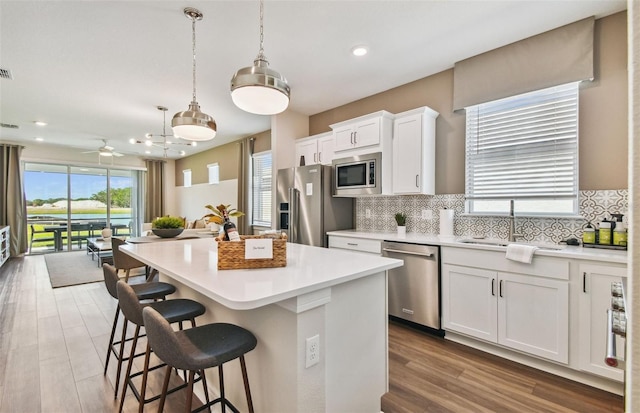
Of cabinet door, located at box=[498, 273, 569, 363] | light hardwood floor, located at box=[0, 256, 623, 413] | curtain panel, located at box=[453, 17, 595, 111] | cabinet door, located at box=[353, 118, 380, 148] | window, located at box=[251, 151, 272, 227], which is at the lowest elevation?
light hardwood floor, located at box=[0, 256, 623, 413]

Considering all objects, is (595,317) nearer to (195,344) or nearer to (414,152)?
(414,152)

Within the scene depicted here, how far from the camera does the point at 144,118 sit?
529cm

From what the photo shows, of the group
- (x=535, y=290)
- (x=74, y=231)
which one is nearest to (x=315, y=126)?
(x=535, y=290)

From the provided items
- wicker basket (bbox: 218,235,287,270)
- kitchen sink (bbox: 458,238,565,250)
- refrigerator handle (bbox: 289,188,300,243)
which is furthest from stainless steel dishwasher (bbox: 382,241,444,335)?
wicker basket (bbox: 218,235,287,270)

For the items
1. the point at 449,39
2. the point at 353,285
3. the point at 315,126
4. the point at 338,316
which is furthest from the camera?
the point at 315,126

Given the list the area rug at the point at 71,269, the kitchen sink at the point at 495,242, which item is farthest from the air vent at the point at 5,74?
the kitchen sink at the point at 495,242

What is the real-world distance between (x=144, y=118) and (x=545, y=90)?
580 cm

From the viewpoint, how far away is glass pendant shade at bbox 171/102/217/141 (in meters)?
2.55

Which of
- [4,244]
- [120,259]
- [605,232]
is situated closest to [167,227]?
[120,259]

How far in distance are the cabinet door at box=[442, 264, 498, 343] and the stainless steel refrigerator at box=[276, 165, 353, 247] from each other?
1626 mm

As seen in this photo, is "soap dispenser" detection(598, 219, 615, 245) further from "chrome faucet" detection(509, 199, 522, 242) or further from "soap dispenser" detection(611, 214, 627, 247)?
"chrome faucet" detection(509, 199, 522, 242)

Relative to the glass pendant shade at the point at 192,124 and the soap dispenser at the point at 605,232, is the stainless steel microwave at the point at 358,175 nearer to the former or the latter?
the glass pendant shade at the point at 192,124

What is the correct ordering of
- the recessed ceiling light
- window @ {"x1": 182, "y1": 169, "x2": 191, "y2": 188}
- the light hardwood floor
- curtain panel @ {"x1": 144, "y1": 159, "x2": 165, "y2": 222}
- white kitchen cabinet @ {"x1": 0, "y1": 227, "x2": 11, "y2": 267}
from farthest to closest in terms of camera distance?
curtain panel @ {"x1": 144, "y1": 159, "x2": 165, "y2": 222}, window @ {"x1": 182, "y1": 169, "x2": 191, "y2": 188}, white kitchen cabinet @ {"x1": 0, "y1": 227, "x2": 11, "y2": 267}, the recessed ceiling light, the light hardwood floor

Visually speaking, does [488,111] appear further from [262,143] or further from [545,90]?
[262,143]
